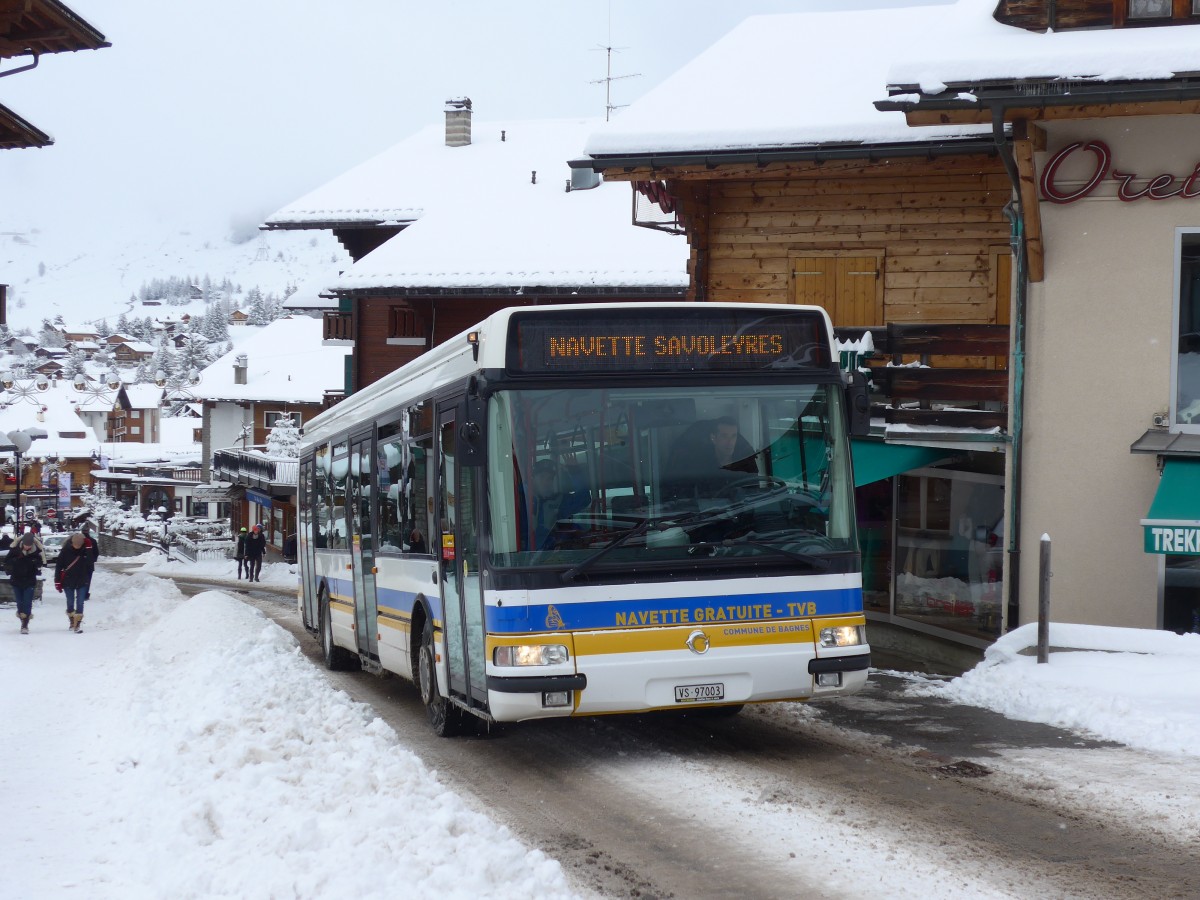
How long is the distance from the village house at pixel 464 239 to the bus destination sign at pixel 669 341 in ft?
67.0

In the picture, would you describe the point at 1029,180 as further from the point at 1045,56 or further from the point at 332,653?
the point at 332,653

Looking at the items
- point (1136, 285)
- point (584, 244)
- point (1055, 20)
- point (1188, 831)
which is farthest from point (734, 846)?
point (584, 244)

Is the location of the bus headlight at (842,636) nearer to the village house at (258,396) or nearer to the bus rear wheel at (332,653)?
the bus rear wheel at (332,653)

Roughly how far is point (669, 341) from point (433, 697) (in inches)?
142

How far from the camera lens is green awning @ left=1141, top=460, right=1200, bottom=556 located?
13328mm

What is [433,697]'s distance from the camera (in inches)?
433

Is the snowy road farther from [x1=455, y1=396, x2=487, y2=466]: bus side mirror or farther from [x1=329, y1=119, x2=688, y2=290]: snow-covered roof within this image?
[x1=329, y1=119, x2=688, y2=290]: snow-covered roof

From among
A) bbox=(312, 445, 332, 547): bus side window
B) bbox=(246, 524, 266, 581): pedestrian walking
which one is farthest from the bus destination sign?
bbox=(246, 524, 266, 581): pedestrian walking

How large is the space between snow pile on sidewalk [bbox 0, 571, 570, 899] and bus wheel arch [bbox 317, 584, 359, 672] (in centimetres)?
210

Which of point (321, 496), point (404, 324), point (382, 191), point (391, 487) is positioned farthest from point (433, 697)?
point (382, 191)

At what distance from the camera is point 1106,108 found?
13812 mm

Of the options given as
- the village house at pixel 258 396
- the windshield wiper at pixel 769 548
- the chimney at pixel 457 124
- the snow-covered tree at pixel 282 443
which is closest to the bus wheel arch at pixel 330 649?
the windshield wiper at pixel 769 548

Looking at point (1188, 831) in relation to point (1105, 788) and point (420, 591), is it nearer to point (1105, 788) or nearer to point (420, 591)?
point (1105, 788)

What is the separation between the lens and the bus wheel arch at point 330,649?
54.6ft
